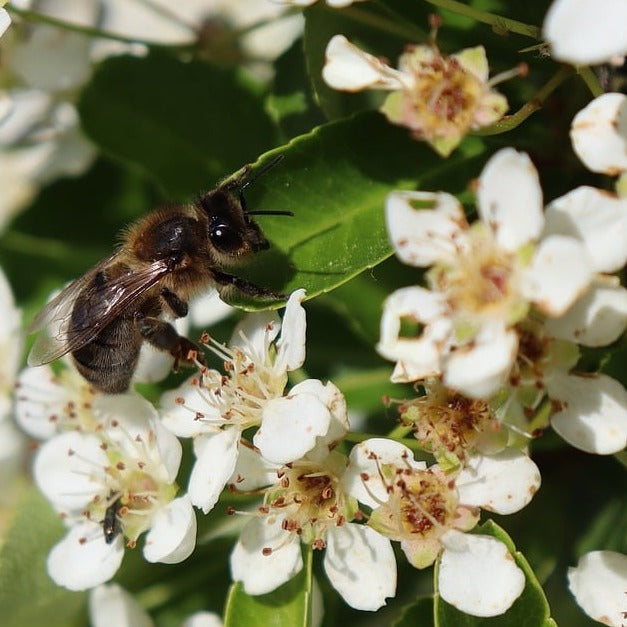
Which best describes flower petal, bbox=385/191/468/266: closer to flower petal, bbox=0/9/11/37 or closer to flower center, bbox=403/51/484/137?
flower center, bbox=403/51/484/137

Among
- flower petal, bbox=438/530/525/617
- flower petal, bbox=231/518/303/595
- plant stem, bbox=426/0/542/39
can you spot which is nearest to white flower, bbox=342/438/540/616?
flower petal, bbox=438/530/525/617

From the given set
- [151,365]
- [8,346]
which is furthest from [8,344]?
[151,365]

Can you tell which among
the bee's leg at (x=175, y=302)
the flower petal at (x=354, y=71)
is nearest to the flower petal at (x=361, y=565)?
the bee's leg at (x=175, y=302)

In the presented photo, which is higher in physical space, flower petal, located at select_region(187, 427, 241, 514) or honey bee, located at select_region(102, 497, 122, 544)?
flower petal, located at select_region(187, 427, 241, 514)

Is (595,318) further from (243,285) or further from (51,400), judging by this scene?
(51,400)

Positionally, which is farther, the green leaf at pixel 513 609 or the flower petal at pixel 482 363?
the green leaf at pixel 513 609

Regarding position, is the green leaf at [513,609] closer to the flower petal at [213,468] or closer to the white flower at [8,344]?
the flower petal at [213,468]
